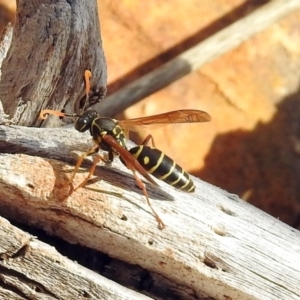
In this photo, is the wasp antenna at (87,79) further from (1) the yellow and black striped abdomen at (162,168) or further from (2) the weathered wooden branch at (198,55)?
(2) the weathered wooden branch at (198,55)

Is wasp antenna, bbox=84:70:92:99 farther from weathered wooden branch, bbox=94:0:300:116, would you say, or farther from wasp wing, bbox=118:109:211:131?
weathered wooden branch, bbox=94:0:300:116

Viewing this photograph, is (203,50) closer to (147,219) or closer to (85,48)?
(85,48)

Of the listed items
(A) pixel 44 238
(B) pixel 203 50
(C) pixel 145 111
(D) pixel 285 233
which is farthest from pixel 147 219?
(B) pixel 203 50

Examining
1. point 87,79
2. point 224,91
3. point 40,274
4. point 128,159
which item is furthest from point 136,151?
point 224,91

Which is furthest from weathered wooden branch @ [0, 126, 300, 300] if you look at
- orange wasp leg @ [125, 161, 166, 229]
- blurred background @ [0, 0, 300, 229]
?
blurred background @ [0, 0, 300, 229]

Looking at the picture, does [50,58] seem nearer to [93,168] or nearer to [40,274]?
[93,168]

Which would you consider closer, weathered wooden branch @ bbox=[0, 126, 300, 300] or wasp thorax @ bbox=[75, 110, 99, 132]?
weathered wooden branch @ bbox=[0, 126, 300, 300]

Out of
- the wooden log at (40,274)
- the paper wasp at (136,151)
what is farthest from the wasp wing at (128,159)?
the wooden log at (40,274)

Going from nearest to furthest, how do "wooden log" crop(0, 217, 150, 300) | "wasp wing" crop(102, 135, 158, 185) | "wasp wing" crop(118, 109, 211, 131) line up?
"wooden log" crop(0, 217, 150, 300) → "wasp wing" crop(102, 135, 158, 185) → "wasp wing" crop(118, 109, 211, 131)
